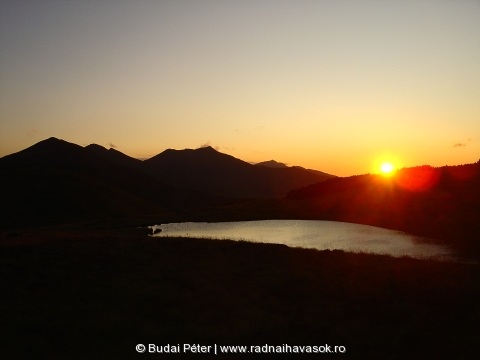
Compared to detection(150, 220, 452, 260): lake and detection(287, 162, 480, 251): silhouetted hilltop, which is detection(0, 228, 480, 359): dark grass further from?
detection(287, 162, 480, 251): silhouetted hilltop

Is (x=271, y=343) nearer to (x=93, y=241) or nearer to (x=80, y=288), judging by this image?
(x=80, y=288)

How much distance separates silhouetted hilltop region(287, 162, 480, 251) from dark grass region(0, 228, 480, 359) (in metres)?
26.8

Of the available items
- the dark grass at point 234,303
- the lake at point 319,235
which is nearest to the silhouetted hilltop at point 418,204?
the lake at point 319,235

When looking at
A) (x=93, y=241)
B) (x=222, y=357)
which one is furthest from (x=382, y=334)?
(x=93, y=241)

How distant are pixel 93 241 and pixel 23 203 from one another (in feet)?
308

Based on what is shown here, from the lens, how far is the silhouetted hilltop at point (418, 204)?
60.4m

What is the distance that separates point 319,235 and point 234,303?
35.5 meters

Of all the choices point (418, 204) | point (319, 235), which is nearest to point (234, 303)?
point (319, 235)

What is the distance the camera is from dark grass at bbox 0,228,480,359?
54.1 ft

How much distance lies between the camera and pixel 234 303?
21.0 metres

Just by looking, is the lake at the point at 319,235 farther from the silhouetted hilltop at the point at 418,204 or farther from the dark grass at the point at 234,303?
the dark grass at the point at 234,303

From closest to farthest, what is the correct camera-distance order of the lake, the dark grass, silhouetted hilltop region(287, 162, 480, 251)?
the dark grass, the lake, silhouetted hilltop region(287, 162, 480, 251)

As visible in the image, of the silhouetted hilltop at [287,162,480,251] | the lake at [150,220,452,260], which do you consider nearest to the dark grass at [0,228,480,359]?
the lake at [150,220,452,260]

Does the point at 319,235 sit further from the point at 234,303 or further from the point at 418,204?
the point at 234,303
